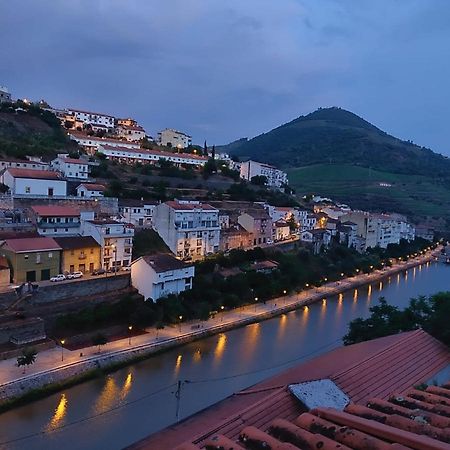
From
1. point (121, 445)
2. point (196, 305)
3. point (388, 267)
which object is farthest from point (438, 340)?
point (388, 267)

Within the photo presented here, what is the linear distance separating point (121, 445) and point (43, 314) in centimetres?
521

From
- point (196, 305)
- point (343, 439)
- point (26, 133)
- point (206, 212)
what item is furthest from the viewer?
point (26, 133)

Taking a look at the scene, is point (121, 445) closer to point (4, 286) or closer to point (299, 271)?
point (4, 286)

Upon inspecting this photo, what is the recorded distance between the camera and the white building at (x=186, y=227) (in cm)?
1805

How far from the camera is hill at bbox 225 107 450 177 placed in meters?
69.6

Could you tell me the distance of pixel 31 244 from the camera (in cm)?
1325

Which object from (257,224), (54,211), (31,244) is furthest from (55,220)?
(257,224)

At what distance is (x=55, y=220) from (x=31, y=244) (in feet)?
7.24

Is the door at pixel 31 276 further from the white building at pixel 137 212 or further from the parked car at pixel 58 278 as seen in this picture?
the white building at pixel 137 212

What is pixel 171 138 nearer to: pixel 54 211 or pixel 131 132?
pixel 131 132

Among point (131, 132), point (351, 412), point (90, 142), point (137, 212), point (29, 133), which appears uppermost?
point (131, 132)

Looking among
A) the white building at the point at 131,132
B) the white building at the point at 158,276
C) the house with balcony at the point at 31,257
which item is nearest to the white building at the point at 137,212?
the white building at the point at 158,276

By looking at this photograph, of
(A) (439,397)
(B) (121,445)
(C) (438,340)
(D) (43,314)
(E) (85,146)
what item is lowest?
(B) (121,445)

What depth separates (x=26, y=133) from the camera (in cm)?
2617
